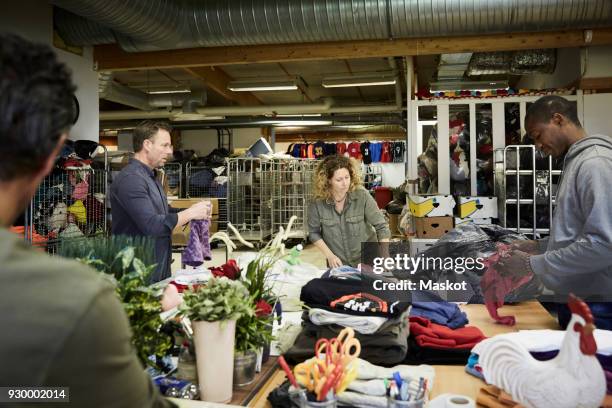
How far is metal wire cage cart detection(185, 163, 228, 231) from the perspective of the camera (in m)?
10.9

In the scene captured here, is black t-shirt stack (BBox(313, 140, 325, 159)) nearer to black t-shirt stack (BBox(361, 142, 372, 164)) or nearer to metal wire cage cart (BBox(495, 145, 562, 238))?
black t-shirt stack (BBox(361, 142, 372, 164))

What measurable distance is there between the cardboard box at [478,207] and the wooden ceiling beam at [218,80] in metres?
5.31

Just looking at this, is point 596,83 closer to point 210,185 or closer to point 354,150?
point 210,185

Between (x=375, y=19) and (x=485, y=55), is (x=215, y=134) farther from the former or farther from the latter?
(x=375, y=19)

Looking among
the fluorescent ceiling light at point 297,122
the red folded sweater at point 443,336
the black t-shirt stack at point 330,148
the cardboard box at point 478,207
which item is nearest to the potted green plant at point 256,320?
the red folded sweater at point 443,336

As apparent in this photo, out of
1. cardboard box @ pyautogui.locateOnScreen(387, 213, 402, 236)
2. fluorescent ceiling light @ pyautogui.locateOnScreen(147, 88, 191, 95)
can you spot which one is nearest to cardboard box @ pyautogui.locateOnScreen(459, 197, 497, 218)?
cardboard box @ pyautogui.locateOnScreen(387, 213, 402, 236)

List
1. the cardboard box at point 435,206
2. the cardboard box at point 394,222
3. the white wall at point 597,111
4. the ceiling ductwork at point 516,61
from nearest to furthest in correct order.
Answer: the cardboard box at point 435,206 < the white wall at point 597,111 < the ceiling ductwork at point 516,61 < the cardboard box at point 394,222

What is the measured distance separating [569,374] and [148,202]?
8.42ft

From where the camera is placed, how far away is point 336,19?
516 centimetres

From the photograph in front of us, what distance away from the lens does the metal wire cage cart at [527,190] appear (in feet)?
19.6

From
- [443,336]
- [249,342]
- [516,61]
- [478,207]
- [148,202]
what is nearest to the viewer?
[249,342]

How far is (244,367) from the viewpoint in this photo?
1403 millimetres

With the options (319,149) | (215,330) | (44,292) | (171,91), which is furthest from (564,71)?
(44,292)

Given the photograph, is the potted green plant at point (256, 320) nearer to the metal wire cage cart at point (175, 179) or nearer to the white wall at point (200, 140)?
the metal wire cage cart at point (175, 179)
